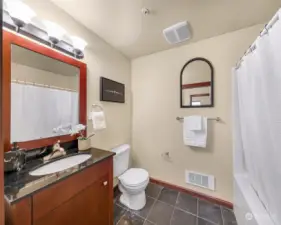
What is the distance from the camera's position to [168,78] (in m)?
2.18

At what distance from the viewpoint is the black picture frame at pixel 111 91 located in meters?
1.88

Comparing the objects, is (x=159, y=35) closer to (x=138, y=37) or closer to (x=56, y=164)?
(x=138, y=37)

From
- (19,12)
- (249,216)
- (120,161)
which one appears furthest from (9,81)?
(249,216)

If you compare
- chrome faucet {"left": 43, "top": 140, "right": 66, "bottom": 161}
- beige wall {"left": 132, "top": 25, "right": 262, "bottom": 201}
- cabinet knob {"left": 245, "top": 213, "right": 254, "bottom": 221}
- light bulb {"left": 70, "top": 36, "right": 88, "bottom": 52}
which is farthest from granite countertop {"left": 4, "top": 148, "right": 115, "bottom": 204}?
beige wall {"left": 132, "top": 25, "right": 262, "bottom": 201}

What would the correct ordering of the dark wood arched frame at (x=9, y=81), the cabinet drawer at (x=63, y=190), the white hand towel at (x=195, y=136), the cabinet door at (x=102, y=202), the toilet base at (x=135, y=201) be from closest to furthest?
the cabinet drawer at (x=63, y=190) → the dark wood arched frame at (x=9, y=81) → the cabinet door at (x=102, y=202) → the toilet base at (x=135, y=201) → the white hand towel at (x=195, y=136)

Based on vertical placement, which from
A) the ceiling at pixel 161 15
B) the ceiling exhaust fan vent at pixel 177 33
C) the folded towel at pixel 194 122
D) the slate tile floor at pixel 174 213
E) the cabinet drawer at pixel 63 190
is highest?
the ceiling at pixel 161 15

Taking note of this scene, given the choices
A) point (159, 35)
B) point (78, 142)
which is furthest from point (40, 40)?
point (159, 35)

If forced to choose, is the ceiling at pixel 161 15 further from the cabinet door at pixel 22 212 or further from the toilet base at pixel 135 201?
the toilet base at pixel 135 201

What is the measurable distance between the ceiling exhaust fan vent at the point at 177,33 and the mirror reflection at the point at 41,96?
3.84ft

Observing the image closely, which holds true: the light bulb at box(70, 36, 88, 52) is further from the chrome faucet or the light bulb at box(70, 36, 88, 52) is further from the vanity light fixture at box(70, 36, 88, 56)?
the chrome faucet

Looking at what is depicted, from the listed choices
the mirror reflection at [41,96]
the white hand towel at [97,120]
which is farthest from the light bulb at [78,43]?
the white hand towel at [97,120]

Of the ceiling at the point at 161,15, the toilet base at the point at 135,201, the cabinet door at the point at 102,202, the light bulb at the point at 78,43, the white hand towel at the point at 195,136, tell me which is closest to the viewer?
the cabinet door at the point at 102,202

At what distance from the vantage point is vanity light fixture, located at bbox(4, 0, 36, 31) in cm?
103

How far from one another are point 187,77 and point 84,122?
1.52m
